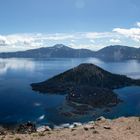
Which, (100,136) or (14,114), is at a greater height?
(100,136)

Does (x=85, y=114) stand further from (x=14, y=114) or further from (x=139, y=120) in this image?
(x=139, y=120)

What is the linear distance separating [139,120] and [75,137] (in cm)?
1382

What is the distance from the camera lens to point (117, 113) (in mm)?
194750

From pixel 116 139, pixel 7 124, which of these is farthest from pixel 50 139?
pixel 7 124

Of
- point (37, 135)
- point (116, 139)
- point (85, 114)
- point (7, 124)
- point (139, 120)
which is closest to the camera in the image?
point (116, 139)

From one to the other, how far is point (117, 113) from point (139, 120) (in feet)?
486

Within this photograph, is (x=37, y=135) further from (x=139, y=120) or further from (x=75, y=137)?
(x=139, y=120)

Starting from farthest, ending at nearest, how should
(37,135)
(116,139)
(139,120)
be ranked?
(139,120) < (37,135) < (116,139)

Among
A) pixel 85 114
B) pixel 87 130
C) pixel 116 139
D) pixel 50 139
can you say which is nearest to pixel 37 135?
pixel 50 139

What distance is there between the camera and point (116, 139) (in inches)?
1575

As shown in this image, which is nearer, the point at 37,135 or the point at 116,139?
the point at 116,139

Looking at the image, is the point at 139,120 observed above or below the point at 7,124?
above

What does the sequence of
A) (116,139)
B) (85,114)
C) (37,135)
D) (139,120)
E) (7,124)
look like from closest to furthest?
(116,139) → (37,135) → (139,120) → (7,124) → (85,114)

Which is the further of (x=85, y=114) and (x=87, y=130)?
(x=85, y=114)
